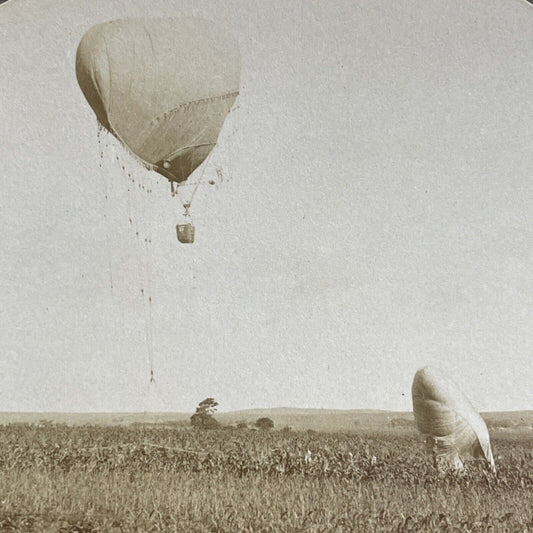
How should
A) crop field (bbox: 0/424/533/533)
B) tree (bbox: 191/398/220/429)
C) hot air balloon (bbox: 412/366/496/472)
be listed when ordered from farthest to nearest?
1. tree (bbox: 191/398/220/429)
2. hot air balloon (bbox: 412/366/496/472)
3. crop field (bbox: 0/424/533/533)

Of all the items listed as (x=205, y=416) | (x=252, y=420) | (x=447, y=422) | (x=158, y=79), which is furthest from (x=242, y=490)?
(x=252, y=420)

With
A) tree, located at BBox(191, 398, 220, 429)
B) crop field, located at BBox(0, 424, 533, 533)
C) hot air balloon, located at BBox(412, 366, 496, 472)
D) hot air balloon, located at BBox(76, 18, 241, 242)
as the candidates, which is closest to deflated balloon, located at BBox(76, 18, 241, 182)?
hot air balloon, located at BBox(76, 18, 241, 242)

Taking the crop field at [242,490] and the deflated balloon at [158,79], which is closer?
the crop field at [242,490]

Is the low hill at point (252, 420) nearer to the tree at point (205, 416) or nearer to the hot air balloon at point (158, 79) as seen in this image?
the tree at point (205, 416)

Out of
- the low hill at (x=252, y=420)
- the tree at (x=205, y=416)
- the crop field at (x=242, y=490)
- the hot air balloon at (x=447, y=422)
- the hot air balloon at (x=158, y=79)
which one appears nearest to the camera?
the crop field at (x=242, y=490)

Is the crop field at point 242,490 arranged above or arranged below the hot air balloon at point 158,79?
below

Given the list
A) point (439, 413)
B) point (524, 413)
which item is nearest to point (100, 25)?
point (439, 413)

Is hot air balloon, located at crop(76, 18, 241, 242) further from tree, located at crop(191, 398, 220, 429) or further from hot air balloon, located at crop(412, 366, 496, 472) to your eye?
tree, located at crop(191, 398, 220, 429)

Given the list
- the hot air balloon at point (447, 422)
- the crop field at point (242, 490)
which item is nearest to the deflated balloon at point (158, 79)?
the crop field at point (242, 490)

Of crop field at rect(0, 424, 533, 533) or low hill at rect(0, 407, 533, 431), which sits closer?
crop field at rect(0, 424, 533, 533)
